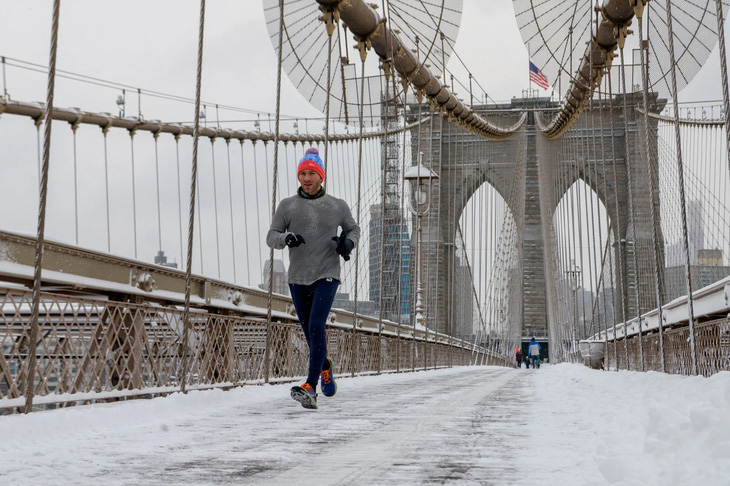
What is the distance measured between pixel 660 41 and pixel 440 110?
742 centimetres

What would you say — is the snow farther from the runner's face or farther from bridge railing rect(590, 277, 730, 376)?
bridge railing rect(590, 277, 730, 376)

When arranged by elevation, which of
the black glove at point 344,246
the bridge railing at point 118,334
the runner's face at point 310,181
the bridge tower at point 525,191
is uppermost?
the bridge tower at point 525,191

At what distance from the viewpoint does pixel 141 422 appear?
3439 millimetres

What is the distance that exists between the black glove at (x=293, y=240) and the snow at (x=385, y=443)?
853mm

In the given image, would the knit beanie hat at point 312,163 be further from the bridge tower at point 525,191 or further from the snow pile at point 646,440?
the bridge tower at point 525,191

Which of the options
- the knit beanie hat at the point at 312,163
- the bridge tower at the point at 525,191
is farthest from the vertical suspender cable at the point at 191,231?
the bridge tower at the point at 525,191

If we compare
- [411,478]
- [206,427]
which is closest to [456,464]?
[411,478]

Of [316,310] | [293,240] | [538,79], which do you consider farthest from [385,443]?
[538,79]

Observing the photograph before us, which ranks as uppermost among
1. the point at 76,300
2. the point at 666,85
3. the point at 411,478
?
the point at 666,85

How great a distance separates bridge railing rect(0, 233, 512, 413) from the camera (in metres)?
3.45

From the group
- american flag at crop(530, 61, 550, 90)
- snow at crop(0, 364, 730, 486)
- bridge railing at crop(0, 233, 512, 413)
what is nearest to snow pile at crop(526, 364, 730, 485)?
snow at crop(0, 364, 730, 486)

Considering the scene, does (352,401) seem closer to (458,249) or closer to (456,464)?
(456,464)

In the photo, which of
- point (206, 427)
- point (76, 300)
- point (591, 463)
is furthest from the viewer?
point (76, 300)

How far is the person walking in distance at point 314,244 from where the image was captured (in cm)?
447
